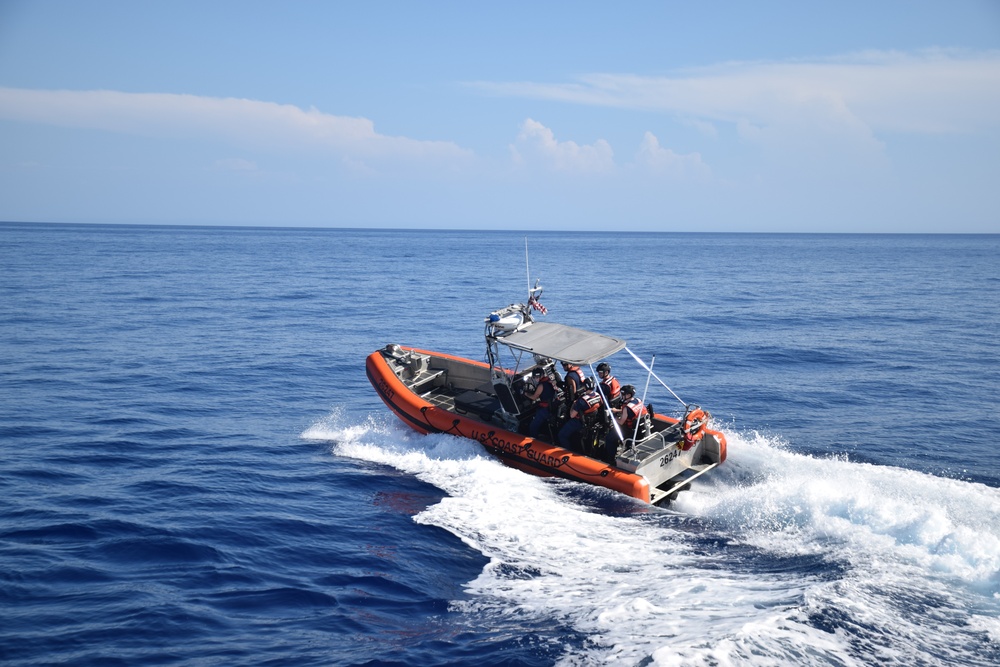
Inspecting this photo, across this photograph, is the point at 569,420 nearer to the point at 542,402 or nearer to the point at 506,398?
the point at 542,402

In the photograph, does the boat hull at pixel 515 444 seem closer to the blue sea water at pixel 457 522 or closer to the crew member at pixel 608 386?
the blue sea water at pixel 457 522

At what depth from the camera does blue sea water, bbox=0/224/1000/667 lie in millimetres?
7160

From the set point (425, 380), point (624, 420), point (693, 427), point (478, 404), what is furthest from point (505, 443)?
point (425, 380)

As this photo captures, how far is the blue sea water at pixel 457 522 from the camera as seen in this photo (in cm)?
716

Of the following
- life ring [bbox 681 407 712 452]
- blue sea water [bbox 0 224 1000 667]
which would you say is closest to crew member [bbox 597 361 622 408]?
life ring [bbox 681 407 712 452]

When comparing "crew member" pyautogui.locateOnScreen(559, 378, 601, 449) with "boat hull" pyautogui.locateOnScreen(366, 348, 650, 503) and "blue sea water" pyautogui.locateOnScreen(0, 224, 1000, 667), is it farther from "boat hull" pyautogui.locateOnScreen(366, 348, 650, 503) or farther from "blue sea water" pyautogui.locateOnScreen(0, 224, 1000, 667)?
"blue sea water" pyautogui.locateOnScreen(0, 224, 1000, 667)

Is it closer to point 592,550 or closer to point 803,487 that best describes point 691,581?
point 592,550

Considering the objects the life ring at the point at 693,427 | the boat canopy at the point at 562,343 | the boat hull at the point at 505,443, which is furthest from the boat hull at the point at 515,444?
the boat canopy at the point at 562,343

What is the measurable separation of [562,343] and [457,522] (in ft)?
11.3

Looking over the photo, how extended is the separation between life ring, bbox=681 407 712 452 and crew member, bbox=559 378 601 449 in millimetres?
1385

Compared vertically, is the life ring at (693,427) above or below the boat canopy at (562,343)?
below

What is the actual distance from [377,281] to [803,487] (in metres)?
38.8

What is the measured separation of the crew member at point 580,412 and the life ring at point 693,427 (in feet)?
4.54

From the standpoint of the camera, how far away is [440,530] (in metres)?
10.2
